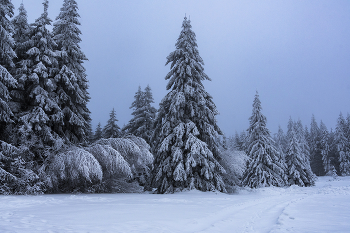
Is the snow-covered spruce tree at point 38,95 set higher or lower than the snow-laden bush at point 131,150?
higher

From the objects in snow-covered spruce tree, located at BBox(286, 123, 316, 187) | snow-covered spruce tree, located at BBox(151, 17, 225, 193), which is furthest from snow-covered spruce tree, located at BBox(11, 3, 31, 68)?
snow-covered spruce tree, located at BBox(286, 123, 316, 187)

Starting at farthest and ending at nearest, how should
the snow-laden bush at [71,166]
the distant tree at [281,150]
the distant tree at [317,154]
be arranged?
the distant tree at [317,154] < the distant tree at [281,150] < the snow-laden bush at [71,166]

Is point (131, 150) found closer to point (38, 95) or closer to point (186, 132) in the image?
point (186, 132)

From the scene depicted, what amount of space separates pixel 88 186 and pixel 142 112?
47.4ft

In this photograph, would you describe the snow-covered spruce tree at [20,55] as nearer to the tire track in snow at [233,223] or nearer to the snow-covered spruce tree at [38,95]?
the snow-covered spruce tree at [38,95]

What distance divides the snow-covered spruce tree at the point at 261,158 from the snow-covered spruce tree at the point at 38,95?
68.5 feet

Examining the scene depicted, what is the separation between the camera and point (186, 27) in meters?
19.5

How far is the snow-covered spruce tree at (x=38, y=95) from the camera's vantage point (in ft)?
45.0

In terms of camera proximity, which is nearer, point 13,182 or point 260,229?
point 260,229

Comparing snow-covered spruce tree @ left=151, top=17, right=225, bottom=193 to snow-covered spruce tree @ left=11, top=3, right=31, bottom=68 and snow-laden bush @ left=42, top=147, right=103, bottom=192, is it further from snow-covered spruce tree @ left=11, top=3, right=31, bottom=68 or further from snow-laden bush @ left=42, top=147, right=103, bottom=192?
snow-covered spruce tree @ left=11, top=3, right=31, bottom=68

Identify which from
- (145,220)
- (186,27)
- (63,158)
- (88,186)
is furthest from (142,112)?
(145,220)

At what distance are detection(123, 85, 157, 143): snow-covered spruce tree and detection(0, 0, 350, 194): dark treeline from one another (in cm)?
813

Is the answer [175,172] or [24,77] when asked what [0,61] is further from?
[175,172]

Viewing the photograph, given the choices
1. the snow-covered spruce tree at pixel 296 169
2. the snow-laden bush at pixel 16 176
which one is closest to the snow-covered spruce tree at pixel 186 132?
the snow-laden bush at pixel 16 176
